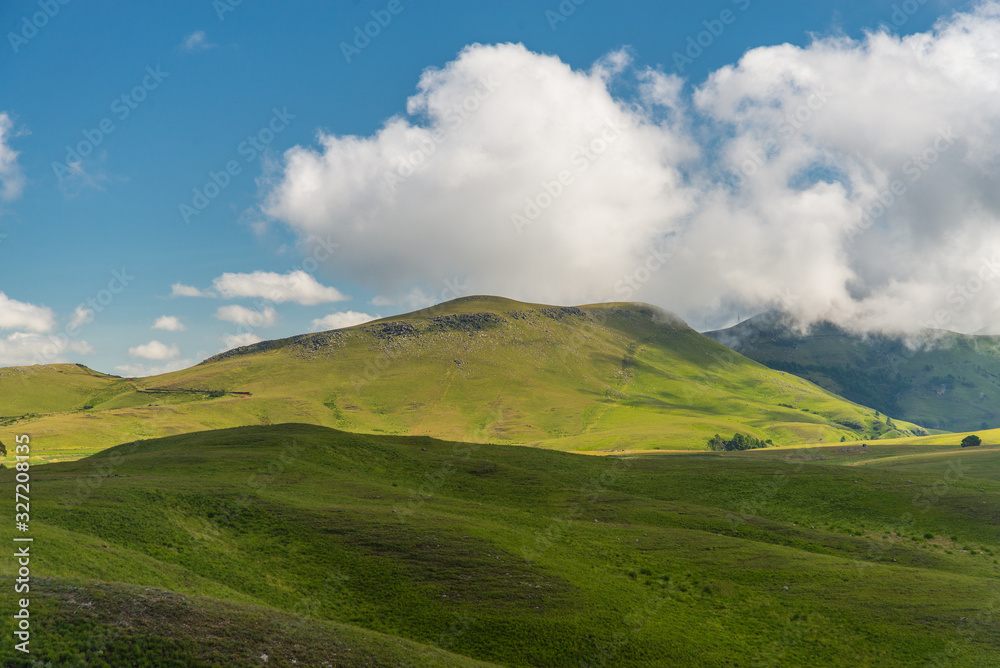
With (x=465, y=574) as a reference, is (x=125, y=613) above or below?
above

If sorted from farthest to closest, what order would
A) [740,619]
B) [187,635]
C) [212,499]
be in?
1. [212,499]
2. [740,619]
3. [187,635]

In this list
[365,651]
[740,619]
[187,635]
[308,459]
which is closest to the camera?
[187,635]

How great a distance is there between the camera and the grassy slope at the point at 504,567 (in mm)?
29297

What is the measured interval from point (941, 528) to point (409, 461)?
62702 mm

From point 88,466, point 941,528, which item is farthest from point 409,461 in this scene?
point 941,528

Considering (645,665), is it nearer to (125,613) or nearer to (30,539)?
(125,613)

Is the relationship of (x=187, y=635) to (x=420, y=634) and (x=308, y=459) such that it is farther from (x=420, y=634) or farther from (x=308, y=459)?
(x=308, y=459)

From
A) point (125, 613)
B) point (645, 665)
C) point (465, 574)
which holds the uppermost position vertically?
point (125, 613)

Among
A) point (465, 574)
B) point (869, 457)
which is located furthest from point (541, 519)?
point (869, 457)

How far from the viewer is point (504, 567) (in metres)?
42.4

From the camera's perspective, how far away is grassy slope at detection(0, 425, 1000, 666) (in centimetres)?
2930

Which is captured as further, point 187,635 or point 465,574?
point 465,574

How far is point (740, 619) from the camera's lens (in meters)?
40.0

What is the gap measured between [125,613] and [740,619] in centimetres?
3775
